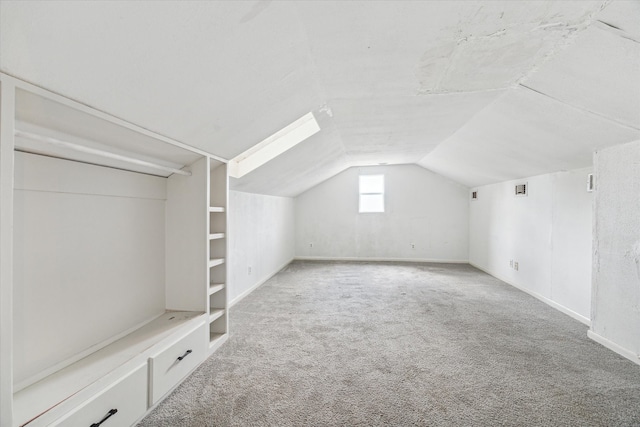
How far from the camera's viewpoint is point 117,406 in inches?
58.5

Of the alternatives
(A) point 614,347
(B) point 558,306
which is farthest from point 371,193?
(A) point 614,347

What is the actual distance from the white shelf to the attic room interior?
0.02 m

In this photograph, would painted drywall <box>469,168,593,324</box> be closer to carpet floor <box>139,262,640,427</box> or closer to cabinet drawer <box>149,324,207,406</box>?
carpet floor <box>139,262,640,427</box>

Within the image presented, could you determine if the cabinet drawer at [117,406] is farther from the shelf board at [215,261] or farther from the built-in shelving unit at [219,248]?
the built-in shelving unit at [219,248]

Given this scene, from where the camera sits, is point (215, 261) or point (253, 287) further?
point (253, 287)

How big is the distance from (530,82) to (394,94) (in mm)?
947

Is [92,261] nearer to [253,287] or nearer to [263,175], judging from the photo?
[263,175]

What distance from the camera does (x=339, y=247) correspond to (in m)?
7.34

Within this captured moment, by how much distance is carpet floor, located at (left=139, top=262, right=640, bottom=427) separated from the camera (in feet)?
5.70

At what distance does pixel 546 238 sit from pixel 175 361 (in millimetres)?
4388

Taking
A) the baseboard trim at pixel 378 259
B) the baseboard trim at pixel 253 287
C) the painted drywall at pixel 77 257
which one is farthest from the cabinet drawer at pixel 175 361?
the baseboard trim at pixel 378 259

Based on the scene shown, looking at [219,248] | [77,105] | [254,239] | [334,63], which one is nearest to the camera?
[77,105]

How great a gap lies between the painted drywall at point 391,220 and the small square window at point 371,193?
13cm

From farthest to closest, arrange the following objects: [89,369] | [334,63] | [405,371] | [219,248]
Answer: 1. [219,248]
2. [405,371]
3. [334,63]
4. [89,369]
